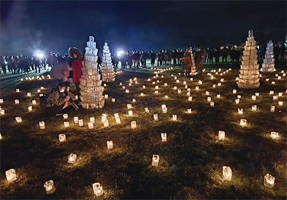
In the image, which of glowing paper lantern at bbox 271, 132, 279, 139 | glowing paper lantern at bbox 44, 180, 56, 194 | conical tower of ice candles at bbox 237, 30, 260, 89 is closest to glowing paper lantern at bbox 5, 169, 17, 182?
glowing paper lantern at bbox 44, 180, 56, 194

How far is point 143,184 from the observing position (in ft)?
12.0

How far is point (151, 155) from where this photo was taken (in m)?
4.62

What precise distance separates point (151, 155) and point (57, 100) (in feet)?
15.8

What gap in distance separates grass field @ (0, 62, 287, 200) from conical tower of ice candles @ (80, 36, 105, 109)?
0.77m

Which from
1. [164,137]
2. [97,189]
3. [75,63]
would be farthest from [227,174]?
[75,63]

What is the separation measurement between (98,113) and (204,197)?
5604mm

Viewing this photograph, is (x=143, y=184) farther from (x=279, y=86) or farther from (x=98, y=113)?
(x=279, y=86)

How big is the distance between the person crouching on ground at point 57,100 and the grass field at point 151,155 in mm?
330

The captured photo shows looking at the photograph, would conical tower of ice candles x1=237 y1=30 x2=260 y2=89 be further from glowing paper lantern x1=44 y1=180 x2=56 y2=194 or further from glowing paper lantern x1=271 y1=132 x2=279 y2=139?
glowing paper lantern x1=44 y1=180 x2=56 y2=194

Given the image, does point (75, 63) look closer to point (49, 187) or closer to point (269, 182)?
point (49, 187)

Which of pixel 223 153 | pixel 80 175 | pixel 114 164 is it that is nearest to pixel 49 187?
pixel 80 175

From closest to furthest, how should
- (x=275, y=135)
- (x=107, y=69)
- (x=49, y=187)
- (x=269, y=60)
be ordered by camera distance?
(x=49, y=187)
(x=275, y=135)
(x=269, y=60)
(x=107, y=69)

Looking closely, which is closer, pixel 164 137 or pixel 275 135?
pixel 275 135

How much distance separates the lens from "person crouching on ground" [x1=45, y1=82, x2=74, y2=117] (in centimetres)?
741
